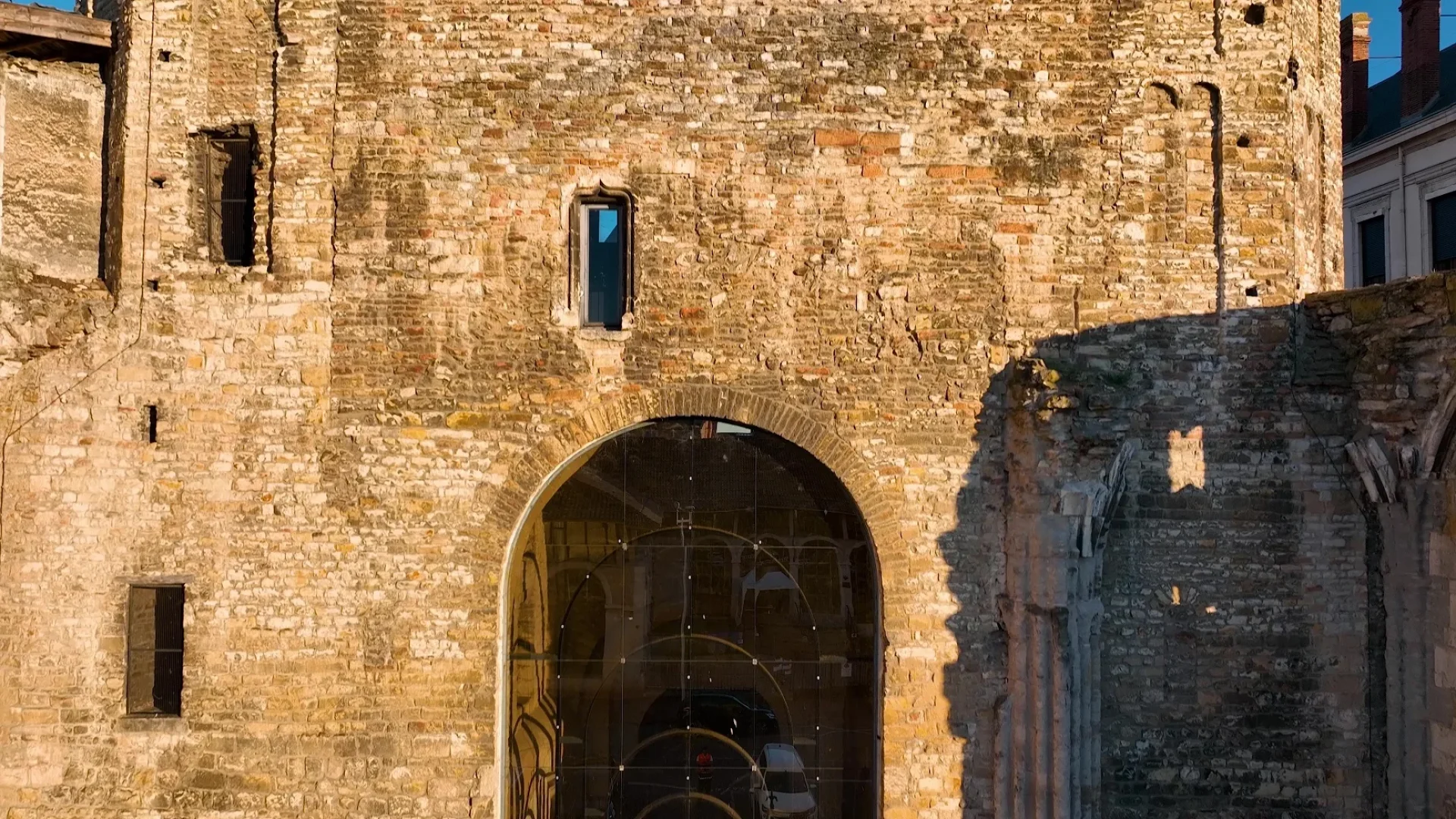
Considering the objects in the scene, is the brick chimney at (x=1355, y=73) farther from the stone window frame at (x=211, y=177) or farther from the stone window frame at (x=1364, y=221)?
the stone window frame at (x=211, y=177)

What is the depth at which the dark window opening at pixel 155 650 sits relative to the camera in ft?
27.7

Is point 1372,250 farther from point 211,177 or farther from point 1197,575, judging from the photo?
point 211,177

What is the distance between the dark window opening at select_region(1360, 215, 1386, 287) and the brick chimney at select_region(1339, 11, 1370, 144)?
5.10 feet

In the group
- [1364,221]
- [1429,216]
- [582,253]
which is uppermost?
[1364,221]

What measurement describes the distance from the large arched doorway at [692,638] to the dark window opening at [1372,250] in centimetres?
1289

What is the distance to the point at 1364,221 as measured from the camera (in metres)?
17.2

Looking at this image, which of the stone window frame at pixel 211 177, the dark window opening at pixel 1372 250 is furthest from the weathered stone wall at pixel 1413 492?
the dark window opening at pixel 1372 250

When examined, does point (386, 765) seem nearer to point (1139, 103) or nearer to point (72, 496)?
point (72, 496)

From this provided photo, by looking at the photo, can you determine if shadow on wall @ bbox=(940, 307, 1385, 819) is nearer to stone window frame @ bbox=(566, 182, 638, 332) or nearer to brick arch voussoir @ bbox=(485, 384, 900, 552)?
brick arch voussoir @ bbox=(485, 384, 900, 552)

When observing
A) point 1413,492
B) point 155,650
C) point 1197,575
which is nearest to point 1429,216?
point 1413,492

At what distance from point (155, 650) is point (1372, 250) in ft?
58.4

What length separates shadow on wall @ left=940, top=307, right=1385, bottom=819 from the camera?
26.7 ft

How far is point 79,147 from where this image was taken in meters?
8.86

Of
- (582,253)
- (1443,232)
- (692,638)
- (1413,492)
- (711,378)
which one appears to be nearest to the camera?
(1413,492)
